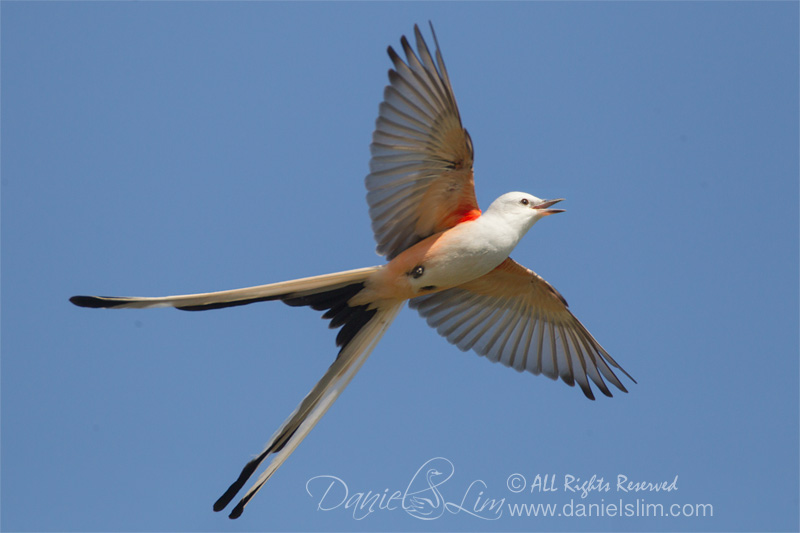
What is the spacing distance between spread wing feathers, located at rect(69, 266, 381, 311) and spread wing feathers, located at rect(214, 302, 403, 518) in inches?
17.9

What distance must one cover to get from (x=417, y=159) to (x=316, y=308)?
4.64 ft

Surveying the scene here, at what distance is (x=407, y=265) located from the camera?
22.7ft

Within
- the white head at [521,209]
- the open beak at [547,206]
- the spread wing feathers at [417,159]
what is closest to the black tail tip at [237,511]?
the spread wing feathers at [417,159]

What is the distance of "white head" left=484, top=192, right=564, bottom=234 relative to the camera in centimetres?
677

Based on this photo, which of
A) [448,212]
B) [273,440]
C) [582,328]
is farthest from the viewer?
[582,328]

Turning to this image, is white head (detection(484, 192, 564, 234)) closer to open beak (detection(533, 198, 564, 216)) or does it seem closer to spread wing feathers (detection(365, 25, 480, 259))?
open beak (detection(533, 198, 564, 216))

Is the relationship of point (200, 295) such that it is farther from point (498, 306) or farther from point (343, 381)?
point (498, 306)

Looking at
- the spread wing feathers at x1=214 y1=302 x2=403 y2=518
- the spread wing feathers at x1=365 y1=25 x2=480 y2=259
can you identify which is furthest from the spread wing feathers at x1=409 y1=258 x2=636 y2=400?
the spread wing feathers at x1=365 y1=25 x2=480 y2=259

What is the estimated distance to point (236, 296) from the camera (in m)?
6.30

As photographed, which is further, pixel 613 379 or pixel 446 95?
pixel 613 379

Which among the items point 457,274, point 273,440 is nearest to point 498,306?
point 457,274

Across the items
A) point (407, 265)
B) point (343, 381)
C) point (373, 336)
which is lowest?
point (343, 381)

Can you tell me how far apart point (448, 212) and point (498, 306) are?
1524mm

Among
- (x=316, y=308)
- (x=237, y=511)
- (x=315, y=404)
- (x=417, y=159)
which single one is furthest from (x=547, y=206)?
(x=237, y=511)
